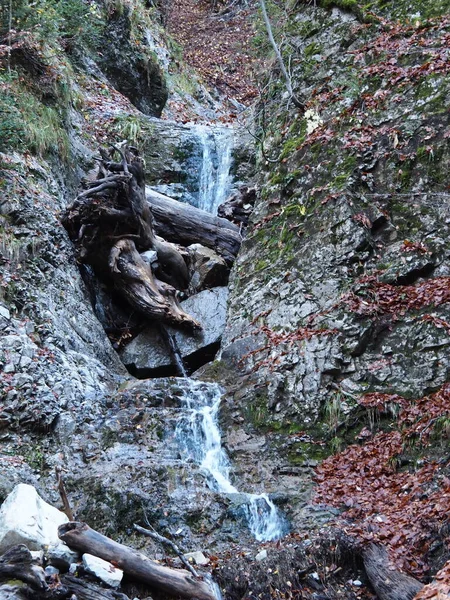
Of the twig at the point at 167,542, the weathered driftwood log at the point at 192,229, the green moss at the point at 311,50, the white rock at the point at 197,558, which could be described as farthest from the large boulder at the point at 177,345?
the green moss at the point at 311,50

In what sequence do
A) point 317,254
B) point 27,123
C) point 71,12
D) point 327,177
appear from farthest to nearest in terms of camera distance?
point 71,12 → point 27,123 → point 327,177 → point 317,254

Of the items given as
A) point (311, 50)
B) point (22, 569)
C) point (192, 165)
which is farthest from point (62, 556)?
point (192, 165)

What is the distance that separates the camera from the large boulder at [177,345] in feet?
31.4

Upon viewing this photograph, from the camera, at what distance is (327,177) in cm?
970

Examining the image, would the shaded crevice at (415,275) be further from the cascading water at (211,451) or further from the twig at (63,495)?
the twig at (63,495)

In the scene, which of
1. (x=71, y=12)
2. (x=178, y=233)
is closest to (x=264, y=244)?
(x=178, y=233)

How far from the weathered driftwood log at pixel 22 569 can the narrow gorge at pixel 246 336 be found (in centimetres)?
2

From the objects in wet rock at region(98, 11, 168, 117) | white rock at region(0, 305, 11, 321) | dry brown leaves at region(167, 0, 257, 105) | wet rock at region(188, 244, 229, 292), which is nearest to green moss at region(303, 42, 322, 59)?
wet rock at region(188, 244, 229, 292)

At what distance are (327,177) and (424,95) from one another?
1881 mm

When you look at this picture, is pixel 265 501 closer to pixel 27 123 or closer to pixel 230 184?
pixel 27 123

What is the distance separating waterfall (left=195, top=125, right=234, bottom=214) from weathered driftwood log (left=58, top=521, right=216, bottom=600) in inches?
365

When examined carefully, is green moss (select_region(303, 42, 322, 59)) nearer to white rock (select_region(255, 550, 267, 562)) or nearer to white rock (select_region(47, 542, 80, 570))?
white rock (select_region(255, 550, 267, 562))

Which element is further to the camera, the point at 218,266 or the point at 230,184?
the point at 230,184

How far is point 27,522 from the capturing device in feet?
15.9
